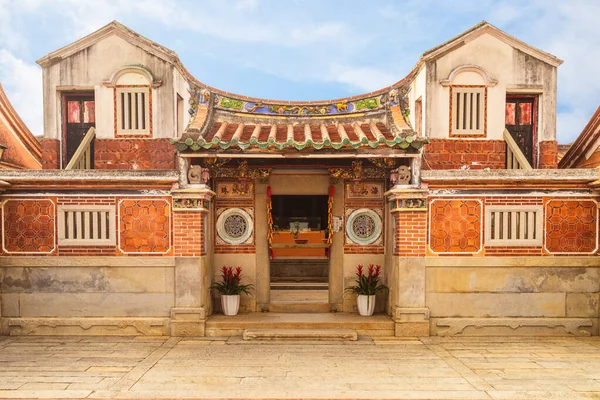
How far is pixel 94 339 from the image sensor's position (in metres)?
8.01

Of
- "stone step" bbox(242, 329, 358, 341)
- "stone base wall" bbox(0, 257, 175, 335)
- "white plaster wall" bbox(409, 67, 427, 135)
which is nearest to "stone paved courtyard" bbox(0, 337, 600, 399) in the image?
"stone step" bbox(242, 329, 358, 341)

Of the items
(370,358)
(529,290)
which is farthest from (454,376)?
(529,290)

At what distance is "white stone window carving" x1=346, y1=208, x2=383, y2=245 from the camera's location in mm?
9219

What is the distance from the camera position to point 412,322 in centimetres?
815

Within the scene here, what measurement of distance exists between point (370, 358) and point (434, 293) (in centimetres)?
196

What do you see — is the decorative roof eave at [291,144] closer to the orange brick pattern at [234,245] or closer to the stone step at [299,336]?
the orange brick pattern at [234,245]

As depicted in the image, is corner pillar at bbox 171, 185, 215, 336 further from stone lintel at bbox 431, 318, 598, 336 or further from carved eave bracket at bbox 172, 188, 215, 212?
stone lintel at bbox 431, 318, 598, 336

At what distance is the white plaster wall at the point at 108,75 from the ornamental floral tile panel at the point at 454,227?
513cm

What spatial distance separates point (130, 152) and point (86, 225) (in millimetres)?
1629

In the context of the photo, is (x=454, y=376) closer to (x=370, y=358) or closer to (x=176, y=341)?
(x=370, y=358)

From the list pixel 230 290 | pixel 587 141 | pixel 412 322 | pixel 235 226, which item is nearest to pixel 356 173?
pixel 235 226

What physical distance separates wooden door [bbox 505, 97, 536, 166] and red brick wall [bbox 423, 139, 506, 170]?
0.73 meters

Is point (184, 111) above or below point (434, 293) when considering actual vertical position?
above

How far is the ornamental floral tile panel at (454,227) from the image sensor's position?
325 inches
